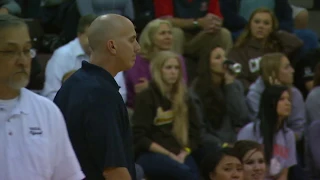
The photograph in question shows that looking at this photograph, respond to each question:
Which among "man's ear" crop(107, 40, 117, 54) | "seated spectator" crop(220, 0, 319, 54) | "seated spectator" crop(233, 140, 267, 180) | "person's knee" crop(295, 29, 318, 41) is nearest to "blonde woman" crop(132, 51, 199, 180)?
"seated spectator" crop(233, 140, 267, 180)

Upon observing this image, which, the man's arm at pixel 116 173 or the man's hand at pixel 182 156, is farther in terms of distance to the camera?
the man's hand at pixel 182 156

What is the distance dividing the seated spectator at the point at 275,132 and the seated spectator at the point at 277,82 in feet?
1.27

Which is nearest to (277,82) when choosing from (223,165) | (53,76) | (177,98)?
(177,98)

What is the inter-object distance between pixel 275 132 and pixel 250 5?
2570 mm

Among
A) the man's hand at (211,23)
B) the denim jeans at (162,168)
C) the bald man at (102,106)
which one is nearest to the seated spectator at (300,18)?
the man's hand at (211,23)

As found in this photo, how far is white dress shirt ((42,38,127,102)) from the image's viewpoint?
664 cm

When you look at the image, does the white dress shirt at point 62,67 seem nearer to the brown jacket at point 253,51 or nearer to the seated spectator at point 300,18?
the brown jacket at point 253,51

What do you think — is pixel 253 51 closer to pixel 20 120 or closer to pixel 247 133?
pixel 247 133

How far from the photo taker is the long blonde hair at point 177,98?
645cm

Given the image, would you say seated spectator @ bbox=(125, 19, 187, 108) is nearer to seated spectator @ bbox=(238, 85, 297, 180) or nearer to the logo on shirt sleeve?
seated spectator @ bbox=(238, 85, 297, 180)

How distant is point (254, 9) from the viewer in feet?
27.8

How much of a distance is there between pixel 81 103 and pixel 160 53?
341cm

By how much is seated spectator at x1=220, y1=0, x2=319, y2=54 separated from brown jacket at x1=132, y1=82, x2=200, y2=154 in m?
2.18

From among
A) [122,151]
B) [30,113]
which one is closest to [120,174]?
[122,151]
